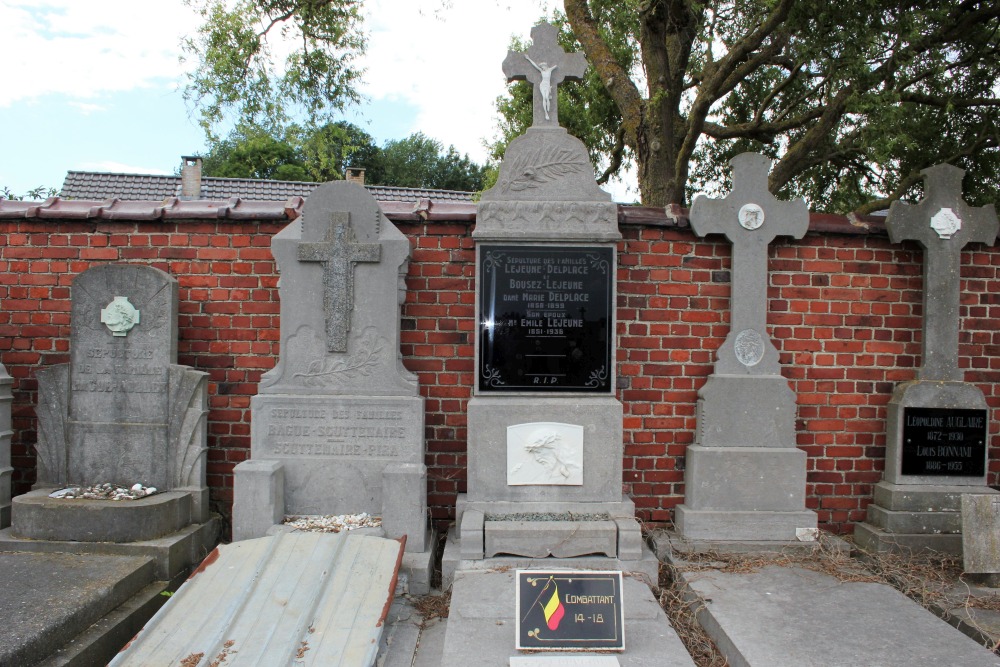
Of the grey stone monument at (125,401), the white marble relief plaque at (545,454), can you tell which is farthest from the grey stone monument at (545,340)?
the grey stone monument at (125,401)

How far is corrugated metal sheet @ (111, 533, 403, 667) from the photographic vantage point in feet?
9.31

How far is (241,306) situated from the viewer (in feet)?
15.5

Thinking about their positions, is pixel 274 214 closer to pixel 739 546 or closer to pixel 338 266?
pixel 338 266

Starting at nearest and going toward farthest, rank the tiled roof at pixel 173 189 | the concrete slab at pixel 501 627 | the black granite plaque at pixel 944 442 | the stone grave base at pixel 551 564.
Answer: the concrete slab at pixel 501 627
the stone grave base at pixel 551 564
the black granite plaque at pixel 944 442
the tiled roof at pixel 173 189

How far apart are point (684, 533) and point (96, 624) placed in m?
3.30

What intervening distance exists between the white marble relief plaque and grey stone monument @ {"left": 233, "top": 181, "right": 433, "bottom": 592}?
59 cm

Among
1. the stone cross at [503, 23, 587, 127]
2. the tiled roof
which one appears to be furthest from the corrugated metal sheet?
the tiled roof

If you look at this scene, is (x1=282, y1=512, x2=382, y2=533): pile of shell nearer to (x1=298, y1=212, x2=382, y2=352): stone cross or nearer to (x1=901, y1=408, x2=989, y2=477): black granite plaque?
(x1=298, y1=212, x2=382, y2=352): stone cross

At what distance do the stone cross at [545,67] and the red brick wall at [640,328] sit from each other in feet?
3.14

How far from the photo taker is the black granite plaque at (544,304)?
14.0ft

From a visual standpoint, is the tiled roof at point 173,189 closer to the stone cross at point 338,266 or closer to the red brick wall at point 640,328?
the red brick wall at point 640,328

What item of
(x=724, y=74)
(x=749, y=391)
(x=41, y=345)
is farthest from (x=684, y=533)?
(x=724, y=74)

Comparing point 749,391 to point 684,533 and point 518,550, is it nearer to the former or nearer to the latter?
point 684,533

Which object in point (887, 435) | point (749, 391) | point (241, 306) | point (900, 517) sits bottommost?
point (900, 517)
